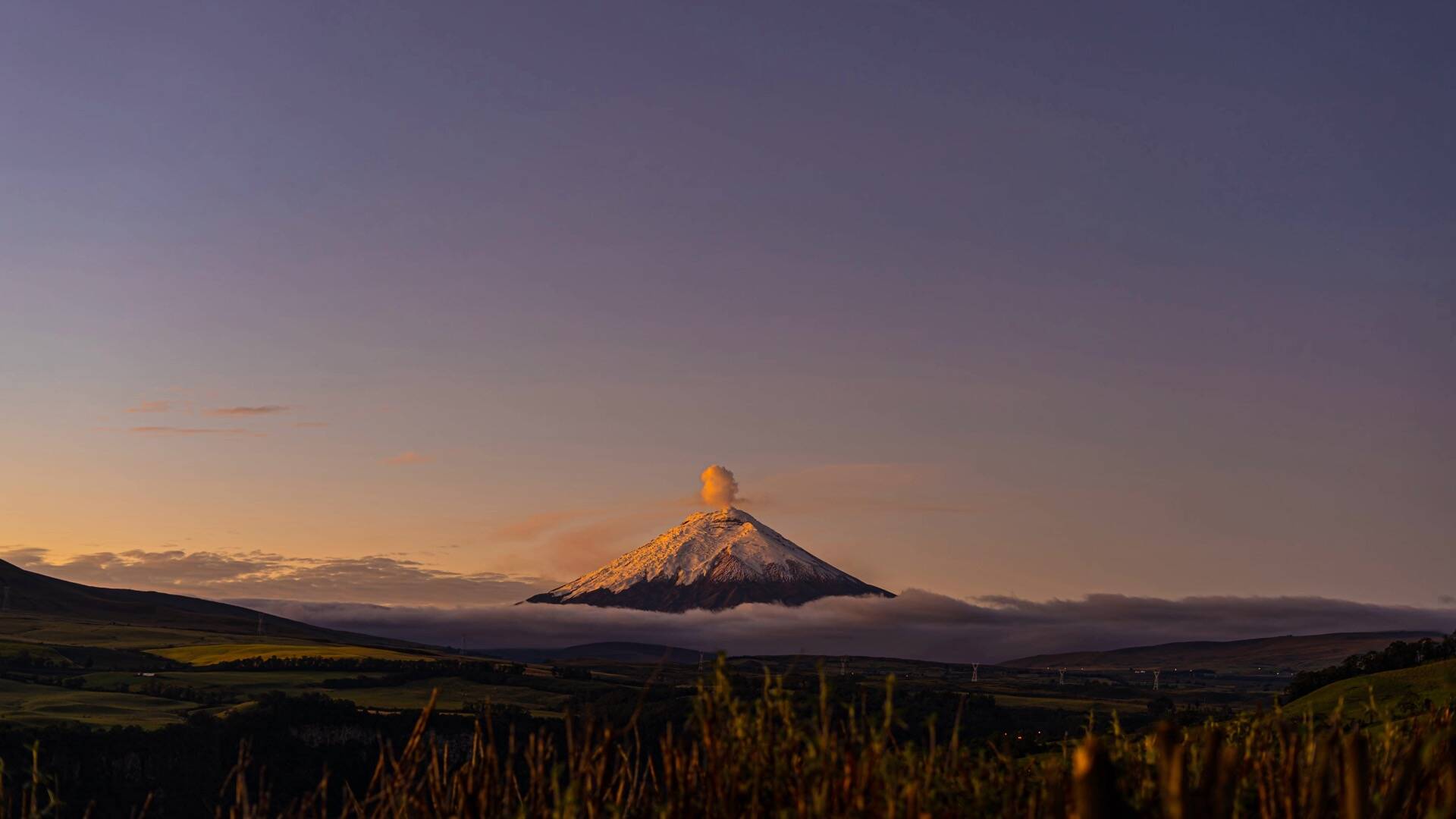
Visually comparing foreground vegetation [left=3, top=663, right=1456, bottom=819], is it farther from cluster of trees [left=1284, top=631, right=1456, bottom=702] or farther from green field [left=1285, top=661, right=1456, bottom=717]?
cluster of trees [left=1284, top=631, right=1456, bottom=702]

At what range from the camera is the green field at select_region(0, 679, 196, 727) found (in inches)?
6521

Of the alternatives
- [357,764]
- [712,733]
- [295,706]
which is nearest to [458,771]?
[712,733]

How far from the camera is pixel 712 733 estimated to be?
10.6 m

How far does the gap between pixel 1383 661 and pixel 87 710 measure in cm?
15797

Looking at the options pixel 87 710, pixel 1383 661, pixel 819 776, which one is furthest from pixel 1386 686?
pixel 87 710

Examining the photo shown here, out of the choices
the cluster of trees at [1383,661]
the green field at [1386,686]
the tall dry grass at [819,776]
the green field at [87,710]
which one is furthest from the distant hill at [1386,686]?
the green field at [87,710]

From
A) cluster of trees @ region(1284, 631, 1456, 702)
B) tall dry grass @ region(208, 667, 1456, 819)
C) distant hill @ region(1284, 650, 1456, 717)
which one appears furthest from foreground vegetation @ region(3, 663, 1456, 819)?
cluster of trees @ region(1284, 631, 1456, 702)

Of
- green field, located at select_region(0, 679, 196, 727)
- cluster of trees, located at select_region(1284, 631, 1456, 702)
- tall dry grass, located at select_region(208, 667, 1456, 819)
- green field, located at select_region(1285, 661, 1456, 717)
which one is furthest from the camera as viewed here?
green field, located at select_region(0, 679, 196, 727)

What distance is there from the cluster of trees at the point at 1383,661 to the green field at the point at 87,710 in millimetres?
132947

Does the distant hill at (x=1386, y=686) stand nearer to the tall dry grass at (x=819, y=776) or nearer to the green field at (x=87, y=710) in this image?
the tall dry grass at (x=819, y=776)

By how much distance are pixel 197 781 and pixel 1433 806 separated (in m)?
164

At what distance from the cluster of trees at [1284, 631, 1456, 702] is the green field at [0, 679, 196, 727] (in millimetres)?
132947

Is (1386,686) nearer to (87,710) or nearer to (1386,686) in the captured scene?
(1386,686)

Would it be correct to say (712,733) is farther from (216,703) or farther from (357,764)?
(216,703)
